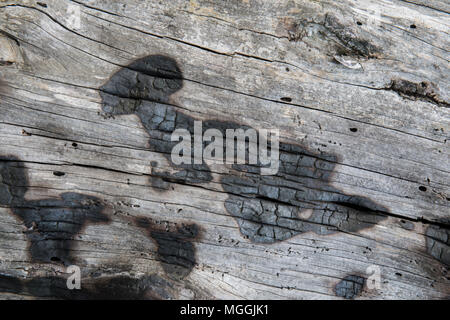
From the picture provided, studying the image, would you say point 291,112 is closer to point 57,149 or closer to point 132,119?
point 132,119

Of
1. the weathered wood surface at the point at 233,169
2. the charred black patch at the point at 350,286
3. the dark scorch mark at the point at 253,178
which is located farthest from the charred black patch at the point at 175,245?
the charred black patch at the point at 350,286

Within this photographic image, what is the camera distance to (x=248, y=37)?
235 cm

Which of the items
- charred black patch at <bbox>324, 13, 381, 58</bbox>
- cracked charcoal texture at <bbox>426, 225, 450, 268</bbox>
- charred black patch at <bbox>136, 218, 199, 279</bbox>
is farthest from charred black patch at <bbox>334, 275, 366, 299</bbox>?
charred black patch at <bbox>324, 13, 381, 58</bbox>

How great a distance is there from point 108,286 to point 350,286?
60.4 inches

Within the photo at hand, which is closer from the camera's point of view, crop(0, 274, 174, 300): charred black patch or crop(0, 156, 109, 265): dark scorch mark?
crop(0, 156, 109, 265): dark scorch mark

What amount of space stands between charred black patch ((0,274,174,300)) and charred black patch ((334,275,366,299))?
1064 mm

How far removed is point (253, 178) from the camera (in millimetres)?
2338

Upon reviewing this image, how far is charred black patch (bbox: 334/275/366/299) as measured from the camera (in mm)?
2389

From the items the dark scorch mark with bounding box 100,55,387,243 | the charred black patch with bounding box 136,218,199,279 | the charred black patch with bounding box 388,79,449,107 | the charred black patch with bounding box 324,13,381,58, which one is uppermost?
the charred black patch with bounding box 324,13,381,58

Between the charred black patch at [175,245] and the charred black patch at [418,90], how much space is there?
5.06ft

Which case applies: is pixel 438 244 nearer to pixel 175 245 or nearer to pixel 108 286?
pixel 175 245

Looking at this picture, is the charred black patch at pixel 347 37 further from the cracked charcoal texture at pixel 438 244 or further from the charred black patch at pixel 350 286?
the charred black patch at pixel 350 286

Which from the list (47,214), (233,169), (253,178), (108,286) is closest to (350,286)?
(253,178)

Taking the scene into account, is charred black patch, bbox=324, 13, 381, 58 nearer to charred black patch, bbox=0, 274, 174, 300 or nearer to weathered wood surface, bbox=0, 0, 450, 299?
weathered wood surface, bbox=0, 0, 450, 299
